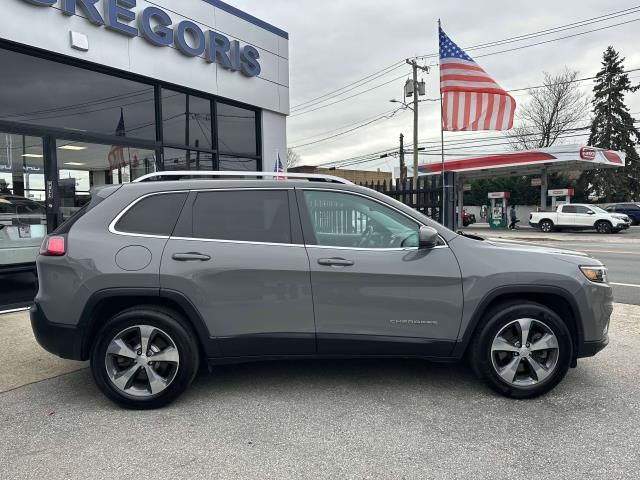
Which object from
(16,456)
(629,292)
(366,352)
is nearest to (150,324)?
(16,456)

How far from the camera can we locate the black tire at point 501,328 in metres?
3.70

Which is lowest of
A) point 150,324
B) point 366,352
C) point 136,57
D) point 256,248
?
point 366,352

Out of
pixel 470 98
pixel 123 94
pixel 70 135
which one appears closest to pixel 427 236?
pixel 470 98

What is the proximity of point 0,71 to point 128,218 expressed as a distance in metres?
4.71

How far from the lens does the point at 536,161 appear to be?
98.6 feet

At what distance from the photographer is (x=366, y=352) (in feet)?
12.3

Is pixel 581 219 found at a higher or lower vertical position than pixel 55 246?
higher

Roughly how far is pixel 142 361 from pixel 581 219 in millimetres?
28058

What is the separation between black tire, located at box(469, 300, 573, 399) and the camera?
3699mm

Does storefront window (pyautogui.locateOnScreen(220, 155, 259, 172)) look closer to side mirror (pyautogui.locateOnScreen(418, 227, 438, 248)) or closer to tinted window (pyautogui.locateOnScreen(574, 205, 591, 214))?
side mirror (pyautogui.locateOnScreen(418, 227, 438, 248))

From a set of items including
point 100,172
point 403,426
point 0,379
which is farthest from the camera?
point 100,172

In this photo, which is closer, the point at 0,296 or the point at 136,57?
the point at 0,296

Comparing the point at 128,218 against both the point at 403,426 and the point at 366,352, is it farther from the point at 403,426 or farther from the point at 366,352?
the point at 403,426

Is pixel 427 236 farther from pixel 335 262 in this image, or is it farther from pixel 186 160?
pixel 186 160
